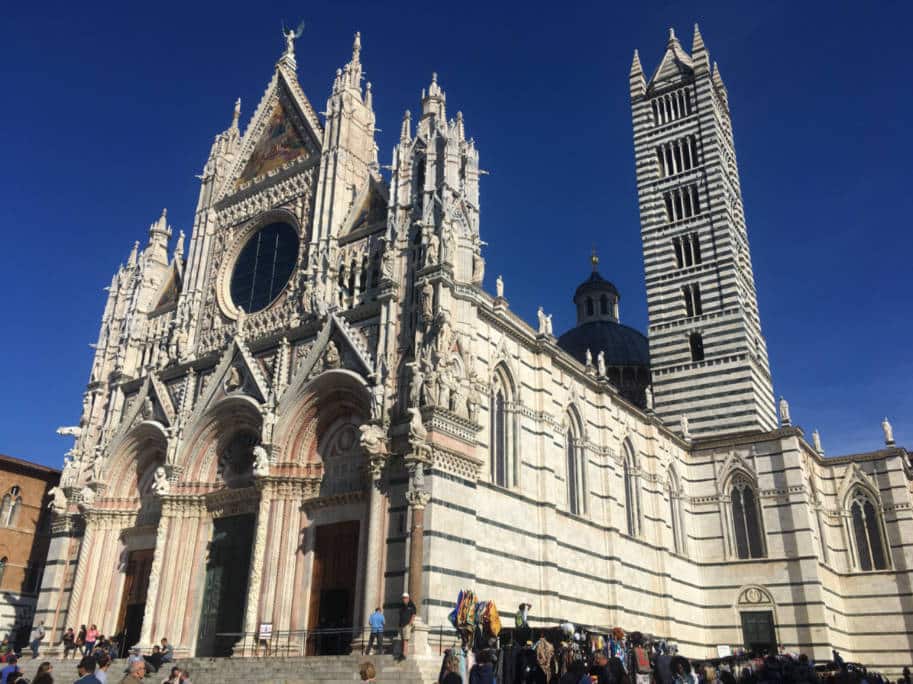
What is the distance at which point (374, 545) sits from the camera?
59.9 feet

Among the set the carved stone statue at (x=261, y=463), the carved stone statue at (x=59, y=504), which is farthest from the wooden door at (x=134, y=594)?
the carved stone statue at (x=261, y=463)

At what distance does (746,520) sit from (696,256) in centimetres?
1250

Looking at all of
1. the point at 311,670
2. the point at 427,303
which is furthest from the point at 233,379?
the point at 311,670

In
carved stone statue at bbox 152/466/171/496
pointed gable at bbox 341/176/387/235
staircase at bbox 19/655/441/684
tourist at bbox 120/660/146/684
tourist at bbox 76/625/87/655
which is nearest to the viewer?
tourist at bbox 120/660/146/684

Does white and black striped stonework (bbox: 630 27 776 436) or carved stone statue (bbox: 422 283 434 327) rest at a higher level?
white and black striped stonework (bbox: 630 27 776 436)

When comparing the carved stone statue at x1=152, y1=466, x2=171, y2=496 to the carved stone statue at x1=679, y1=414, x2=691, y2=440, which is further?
the carved stone statue at x1=679, y1=414, x2=691, y2=440

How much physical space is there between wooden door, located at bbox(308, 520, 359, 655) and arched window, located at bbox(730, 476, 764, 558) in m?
17.3

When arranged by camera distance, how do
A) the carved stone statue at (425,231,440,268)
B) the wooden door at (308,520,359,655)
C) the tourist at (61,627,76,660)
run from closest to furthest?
the wooden door at (308,520,359,655) < the carved stone statue at (425,231,440,268) < the tourist at (61,627,76,660)

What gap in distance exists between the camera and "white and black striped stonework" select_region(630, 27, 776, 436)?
113 ft

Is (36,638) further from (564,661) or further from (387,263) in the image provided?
(564,661)

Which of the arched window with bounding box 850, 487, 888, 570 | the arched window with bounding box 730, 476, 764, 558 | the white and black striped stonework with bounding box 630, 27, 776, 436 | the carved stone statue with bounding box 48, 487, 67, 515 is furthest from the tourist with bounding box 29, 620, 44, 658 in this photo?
the arched window with bounding box 850, 487, 888, 570

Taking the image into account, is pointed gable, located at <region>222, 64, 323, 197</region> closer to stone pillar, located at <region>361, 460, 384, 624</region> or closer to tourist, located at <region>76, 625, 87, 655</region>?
stone pillar, located at <region>361, 460, 384, 624</region>

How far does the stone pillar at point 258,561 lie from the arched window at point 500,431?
609 centimetres

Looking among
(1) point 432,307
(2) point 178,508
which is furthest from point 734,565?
(2) point 178,508
